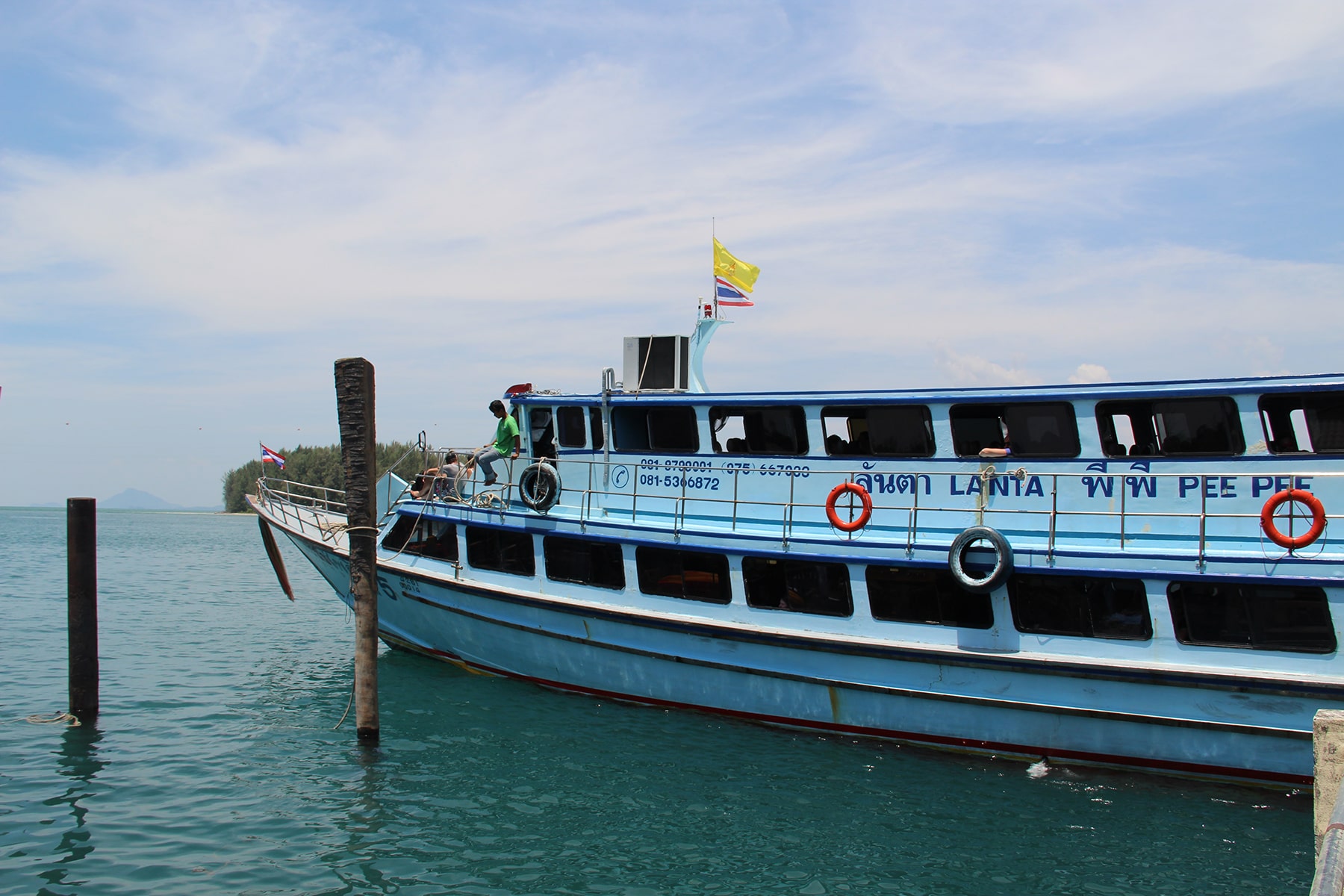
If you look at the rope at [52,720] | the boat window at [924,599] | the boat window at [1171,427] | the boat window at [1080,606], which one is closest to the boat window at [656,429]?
→ the boat window at [924,599]

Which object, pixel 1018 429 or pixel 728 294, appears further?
pixel 728 294

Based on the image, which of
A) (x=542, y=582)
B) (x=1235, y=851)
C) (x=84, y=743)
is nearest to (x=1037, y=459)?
(x=1235, y=851)

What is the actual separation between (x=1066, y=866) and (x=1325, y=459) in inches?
234

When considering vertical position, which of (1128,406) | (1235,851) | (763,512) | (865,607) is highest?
(1128,406)

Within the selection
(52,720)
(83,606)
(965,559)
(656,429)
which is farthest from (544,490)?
(52,720)

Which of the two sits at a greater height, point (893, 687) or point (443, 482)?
point (443, 482)

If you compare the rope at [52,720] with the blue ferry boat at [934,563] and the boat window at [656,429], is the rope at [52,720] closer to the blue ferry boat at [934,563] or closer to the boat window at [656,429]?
the blue ferry boat at [934,563]

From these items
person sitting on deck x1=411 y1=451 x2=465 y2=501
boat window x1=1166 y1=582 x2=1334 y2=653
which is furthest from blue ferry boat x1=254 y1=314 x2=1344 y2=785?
person sitting on deck x1=411 y1=451 x2=465 y2=501

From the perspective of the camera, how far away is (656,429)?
14758 millimetres

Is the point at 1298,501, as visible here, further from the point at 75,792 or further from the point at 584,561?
the point at 75,792

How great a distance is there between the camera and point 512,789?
35.5 feet

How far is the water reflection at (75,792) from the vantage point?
28.9ft

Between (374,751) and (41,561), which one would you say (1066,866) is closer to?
(374,751)

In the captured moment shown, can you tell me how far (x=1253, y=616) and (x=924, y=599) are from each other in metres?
3.77
